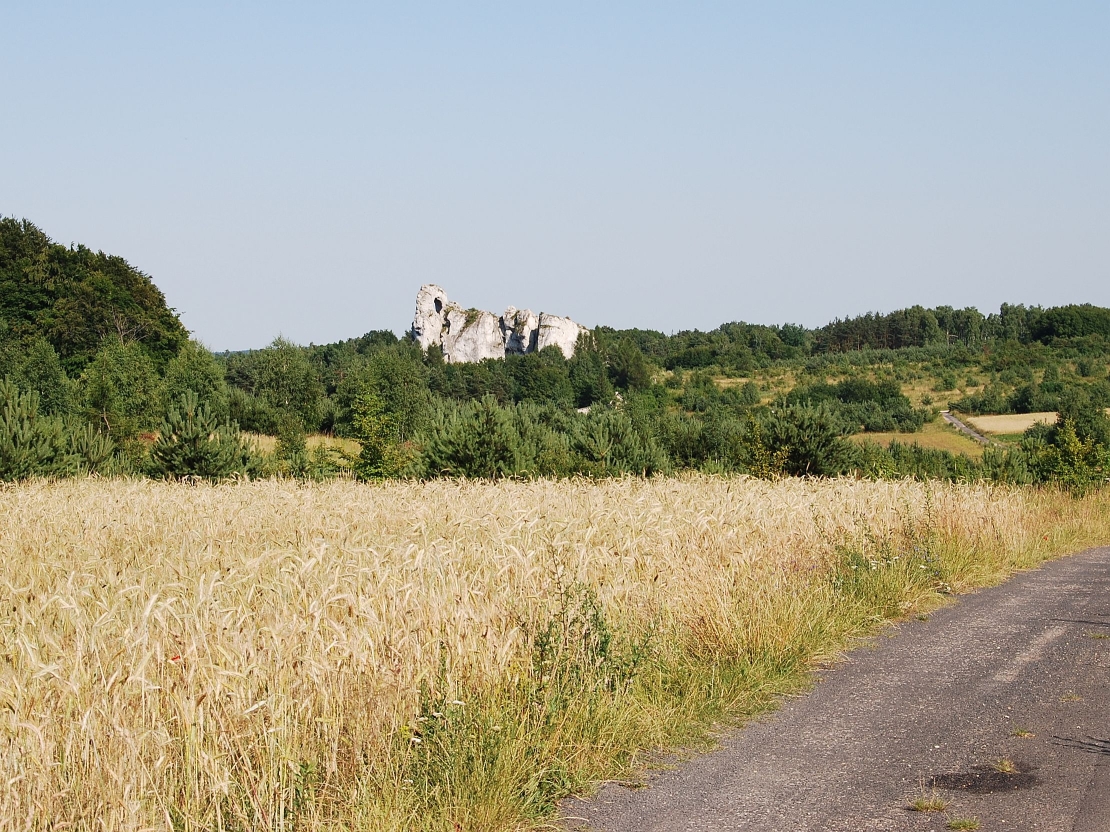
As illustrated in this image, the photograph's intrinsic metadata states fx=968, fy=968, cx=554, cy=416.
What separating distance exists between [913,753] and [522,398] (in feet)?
434

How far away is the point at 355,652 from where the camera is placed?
496cm

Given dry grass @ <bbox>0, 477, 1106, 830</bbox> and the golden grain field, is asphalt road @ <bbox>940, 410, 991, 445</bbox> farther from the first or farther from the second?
dry grass @ <bbox>0, 477, 1106, 830</bbox>

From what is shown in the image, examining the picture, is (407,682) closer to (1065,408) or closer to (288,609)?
(288,609)

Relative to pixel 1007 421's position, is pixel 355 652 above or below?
above

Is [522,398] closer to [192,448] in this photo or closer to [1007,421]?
[1007,421]

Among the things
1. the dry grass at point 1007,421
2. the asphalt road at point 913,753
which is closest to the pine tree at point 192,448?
the asphalt road at point 913,753

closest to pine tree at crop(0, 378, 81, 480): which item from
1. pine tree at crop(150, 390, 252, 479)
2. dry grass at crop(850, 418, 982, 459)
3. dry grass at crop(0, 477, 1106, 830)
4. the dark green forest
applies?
the dark green forest

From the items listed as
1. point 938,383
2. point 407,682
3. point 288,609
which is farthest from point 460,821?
point 938,383

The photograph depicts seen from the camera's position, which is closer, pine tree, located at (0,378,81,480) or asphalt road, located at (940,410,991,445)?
pine tree, located at (0,378,81,480)

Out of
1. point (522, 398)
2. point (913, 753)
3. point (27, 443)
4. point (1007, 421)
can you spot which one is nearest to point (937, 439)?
point (1007, 421)

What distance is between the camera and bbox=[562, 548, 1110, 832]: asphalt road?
4.71 m

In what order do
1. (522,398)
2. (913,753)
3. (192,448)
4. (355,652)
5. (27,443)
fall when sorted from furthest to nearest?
(522,398)
(192,448)
(27,443)
(913,753)
(355,652)

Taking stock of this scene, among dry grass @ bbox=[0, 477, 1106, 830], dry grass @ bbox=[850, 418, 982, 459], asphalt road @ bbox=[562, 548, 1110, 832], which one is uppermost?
dry grass @ bbox=[0, 477, 1106, 830]

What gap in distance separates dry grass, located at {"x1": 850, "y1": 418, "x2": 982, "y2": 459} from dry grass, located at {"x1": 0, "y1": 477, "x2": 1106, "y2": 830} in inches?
2994
